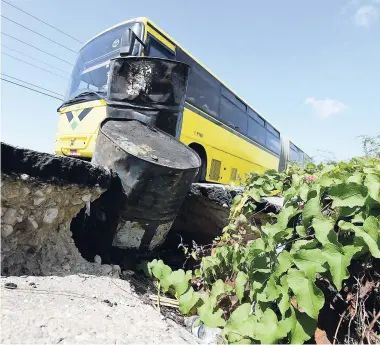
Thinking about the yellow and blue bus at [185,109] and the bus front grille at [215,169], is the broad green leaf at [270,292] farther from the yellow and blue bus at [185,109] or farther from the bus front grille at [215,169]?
the bus front grille at [215,169]

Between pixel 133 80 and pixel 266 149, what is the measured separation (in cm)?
767

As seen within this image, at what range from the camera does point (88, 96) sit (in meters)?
5.09

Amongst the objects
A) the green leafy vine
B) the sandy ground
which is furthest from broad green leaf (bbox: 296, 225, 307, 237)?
the sandy ground

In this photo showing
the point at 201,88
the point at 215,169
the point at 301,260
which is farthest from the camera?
the point at 215,169

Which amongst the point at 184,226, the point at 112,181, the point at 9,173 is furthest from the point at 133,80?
the point at 9,173

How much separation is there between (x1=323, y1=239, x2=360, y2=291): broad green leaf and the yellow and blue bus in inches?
130

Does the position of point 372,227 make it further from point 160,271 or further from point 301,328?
point 160,271

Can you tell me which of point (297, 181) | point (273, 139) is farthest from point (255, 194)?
point (273, 139)

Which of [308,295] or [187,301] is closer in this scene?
[308,295]

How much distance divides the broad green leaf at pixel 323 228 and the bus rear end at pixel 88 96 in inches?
156

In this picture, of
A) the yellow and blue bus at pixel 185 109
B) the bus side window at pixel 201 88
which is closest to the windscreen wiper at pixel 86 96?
the yellow and blue bus at pixel 185 109

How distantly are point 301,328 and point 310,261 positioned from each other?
0.82 ft

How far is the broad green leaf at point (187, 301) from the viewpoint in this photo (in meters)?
1.63

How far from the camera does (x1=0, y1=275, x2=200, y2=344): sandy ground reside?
42.6 inches
